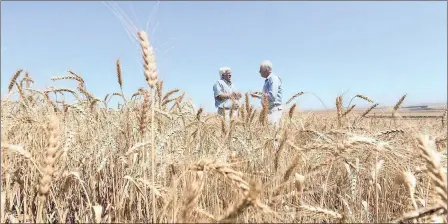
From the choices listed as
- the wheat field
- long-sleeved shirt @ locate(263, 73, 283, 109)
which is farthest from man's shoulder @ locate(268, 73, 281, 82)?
the wheat field

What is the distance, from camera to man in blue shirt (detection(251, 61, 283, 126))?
5.28m

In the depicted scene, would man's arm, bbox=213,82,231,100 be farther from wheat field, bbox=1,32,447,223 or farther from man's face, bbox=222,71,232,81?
wheat field, bbox=1,32,447,223

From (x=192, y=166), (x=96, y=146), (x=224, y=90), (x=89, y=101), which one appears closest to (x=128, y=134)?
(x=96, y=146)

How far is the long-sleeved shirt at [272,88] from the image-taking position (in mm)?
5273

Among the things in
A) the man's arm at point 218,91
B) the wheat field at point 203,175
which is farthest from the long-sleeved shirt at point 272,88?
the wheat field at point 203,175

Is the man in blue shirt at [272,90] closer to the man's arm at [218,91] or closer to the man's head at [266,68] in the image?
the man's head at [266,68]

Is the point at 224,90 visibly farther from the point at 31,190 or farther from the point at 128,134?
the point at 31,190

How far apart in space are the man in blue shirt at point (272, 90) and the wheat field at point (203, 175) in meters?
2.42

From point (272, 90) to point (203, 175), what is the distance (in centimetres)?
404

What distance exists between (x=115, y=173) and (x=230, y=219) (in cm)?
128

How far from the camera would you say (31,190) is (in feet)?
6.17

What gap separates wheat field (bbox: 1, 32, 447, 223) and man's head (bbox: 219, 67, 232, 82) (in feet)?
Result: 9.78

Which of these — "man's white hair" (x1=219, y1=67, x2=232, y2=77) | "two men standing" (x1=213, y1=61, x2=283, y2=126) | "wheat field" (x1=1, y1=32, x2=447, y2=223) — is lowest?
"wheat field" (x1=1, y1=32, x2=447, y2=223)

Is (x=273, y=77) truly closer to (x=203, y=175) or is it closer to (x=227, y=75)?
(x=227, y=75)
